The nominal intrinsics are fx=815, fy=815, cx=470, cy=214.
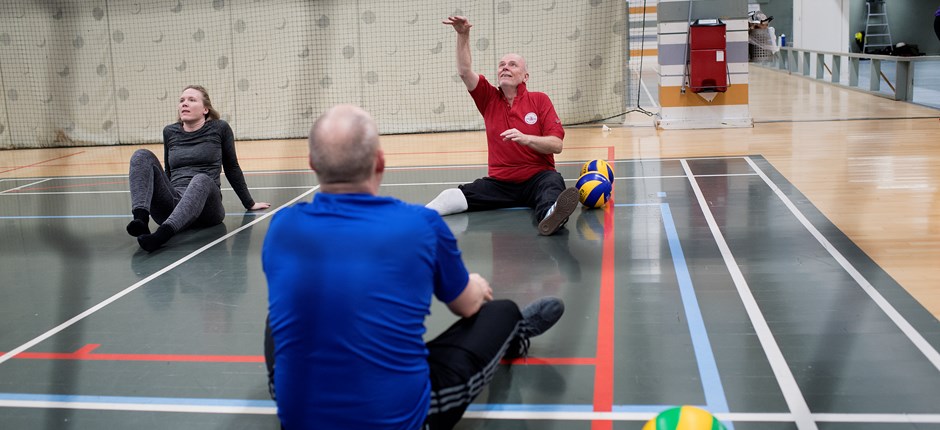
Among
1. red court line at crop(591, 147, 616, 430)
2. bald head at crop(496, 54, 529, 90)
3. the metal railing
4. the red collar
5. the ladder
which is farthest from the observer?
the ladder

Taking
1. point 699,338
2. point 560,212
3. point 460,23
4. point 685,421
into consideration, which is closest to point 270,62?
point 460,23

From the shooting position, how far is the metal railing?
13.3 metres

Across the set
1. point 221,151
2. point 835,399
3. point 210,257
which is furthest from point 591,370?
point 221,151

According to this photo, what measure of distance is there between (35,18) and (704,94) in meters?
10.1

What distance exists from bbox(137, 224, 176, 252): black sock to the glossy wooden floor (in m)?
3.93

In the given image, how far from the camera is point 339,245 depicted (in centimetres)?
209

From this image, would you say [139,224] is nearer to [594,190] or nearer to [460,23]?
[460,23]

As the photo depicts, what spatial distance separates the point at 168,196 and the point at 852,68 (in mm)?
14468

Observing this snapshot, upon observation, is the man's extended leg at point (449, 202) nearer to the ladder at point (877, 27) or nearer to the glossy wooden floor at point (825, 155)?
the glossy wooden floor at point (825, 155)

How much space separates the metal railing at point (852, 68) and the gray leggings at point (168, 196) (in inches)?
432

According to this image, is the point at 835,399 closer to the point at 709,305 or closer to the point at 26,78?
the point at 709,305

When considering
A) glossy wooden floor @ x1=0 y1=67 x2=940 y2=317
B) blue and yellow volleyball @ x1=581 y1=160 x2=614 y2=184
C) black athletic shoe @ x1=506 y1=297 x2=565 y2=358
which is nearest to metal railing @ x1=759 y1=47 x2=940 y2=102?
glossy wooden floor @ x1=0 y1=67 x2=940 y2=317

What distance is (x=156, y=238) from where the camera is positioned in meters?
5.30

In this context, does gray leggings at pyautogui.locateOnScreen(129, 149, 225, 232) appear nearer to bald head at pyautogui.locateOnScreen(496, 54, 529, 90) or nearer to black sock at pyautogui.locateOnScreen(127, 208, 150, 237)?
black sock at pyautogui.locateOnScreen(127, 208, 150, 237)
